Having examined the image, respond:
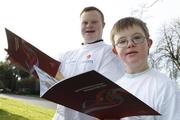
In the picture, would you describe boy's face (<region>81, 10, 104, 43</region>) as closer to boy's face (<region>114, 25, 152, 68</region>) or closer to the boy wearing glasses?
the boy wearing glasses

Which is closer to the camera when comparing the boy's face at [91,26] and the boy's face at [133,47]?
the boy's face at [133,47]

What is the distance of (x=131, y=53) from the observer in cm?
267

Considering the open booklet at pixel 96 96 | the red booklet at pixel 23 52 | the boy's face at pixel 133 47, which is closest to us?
the open booklet at pixel 96 96

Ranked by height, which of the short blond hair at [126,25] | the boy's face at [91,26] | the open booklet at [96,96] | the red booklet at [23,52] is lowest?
the open booklet at [96,96]

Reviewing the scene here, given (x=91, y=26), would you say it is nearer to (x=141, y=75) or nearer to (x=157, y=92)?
(x=141, y=75)

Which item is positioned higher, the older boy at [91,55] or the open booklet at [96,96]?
the older boy at [91,55]

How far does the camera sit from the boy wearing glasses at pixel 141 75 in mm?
2445

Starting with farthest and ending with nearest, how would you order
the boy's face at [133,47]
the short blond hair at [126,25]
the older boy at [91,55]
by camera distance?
the older boy at [91,55] < the short blond hair at [126,25] < the boy's face at [133,47]

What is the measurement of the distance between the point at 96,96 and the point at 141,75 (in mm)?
511

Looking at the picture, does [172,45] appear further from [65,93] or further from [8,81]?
[8,81]

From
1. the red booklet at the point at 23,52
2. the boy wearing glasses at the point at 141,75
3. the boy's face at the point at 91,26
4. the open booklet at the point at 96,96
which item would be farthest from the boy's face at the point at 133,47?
the boy's face at the point at 91,26

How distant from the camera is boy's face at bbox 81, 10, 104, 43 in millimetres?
3973

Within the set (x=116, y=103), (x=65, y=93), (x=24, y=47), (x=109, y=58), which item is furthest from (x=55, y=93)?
(x=109, y=58)

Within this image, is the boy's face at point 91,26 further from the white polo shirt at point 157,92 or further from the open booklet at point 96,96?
the open booklet at point 96,96
